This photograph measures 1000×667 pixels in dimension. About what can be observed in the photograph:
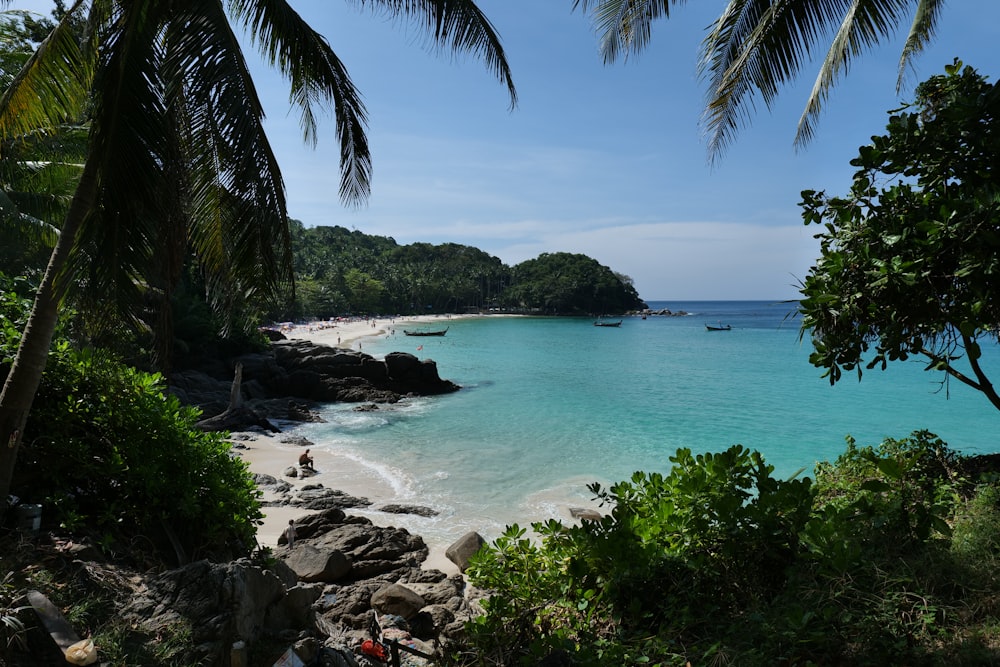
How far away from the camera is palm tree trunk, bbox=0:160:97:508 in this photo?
3529 mm

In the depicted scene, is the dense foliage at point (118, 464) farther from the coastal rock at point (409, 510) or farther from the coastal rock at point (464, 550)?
the coastal rock at point (409, 510)

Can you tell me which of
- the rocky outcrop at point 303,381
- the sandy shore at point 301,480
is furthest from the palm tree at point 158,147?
Result: the rocky outcrop at point 303,381

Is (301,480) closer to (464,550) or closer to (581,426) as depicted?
(464,550)

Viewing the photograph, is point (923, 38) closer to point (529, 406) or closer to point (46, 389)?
point (46, 389)

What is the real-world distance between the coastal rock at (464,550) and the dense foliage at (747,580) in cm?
492

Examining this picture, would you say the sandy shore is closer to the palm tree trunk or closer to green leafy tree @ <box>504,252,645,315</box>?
the palm tree trunk

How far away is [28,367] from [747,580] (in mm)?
4600

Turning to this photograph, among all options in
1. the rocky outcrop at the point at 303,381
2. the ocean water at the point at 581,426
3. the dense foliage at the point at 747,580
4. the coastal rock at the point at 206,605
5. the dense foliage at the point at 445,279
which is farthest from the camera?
the dense foliage at the point at 445,279

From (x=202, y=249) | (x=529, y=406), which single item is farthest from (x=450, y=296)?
(x=202, y=249)

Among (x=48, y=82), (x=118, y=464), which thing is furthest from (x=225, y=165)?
(x=118, y=464)

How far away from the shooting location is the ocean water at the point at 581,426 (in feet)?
42.3

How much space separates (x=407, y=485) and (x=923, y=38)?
12906 mm

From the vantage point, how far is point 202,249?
4836 millimetres

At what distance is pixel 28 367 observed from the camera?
3.57 metres
